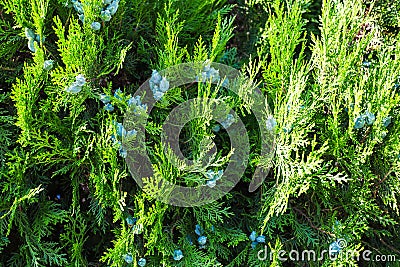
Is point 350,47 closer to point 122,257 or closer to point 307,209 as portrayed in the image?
point 307,209

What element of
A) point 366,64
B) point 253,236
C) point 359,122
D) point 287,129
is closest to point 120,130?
point 287,129

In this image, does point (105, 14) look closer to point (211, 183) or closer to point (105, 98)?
point (105, 98)

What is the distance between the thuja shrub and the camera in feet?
6.50

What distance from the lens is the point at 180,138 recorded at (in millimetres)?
2240

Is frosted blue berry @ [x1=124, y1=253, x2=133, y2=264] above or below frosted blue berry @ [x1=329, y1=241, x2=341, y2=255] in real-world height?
below

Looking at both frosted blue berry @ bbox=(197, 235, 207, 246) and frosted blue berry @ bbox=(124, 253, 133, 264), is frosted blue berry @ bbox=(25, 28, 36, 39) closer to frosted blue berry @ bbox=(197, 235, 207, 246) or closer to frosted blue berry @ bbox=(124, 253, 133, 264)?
frosted blue berry @ bbox=(124, 253, 133, 264)

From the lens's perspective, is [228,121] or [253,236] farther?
[253,236]

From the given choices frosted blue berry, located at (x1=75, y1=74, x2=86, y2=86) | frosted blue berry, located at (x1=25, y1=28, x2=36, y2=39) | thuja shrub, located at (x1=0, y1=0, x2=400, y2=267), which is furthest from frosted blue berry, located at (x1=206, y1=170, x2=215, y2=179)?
frosted blue berry, located at (x1=25, y1=28, x2=36, y2=39)

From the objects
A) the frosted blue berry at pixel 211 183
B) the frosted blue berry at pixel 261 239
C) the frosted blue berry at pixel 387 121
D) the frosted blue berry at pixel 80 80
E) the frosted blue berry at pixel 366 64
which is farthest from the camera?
the frosted blue berry at pixel 366 64

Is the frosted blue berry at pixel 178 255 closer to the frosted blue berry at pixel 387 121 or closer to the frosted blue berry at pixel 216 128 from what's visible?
the frosted blue berry at pixel 216 128

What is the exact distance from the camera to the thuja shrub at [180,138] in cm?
198

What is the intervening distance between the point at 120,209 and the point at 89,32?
0.86 m

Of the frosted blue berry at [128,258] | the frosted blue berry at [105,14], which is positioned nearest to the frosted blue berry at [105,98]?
the frosted blue berry at [105,14]

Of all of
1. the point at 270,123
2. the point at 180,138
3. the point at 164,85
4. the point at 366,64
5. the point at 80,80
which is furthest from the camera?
the point at 366,64
